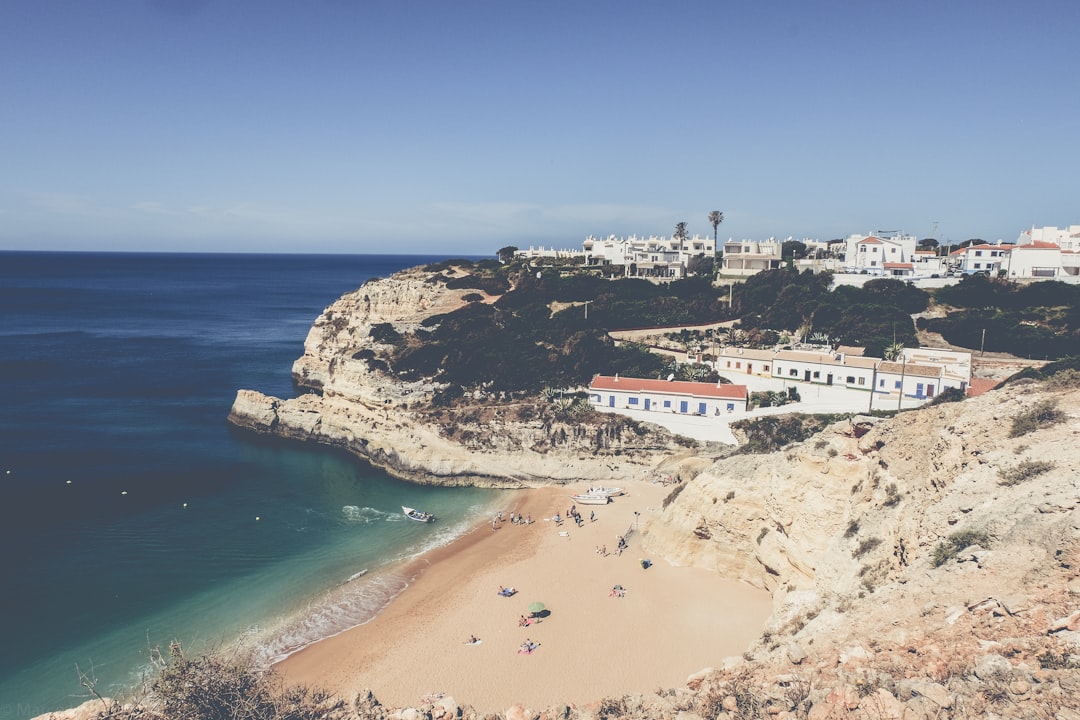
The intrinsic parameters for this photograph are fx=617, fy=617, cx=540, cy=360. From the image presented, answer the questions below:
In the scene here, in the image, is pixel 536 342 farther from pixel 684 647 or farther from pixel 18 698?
pixel 18 698

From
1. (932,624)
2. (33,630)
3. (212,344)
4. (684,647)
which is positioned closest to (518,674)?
(684,647)

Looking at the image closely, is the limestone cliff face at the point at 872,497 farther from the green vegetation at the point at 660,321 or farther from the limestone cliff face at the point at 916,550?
the green vegetation at the point at 660,321

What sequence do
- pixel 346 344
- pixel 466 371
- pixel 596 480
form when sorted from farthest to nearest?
pixel 346 344 → pixel 466 371 → pixel 596 480

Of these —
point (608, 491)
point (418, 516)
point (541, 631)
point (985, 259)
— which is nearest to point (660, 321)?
point (608, 491)

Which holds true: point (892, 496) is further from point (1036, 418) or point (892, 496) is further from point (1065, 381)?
point (1065, 381)

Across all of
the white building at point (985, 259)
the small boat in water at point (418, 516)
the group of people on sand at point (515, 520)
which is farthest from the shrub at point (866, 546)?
the white building at point (985, 259)

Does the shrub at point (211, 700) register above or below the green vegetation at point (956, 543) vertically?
below
